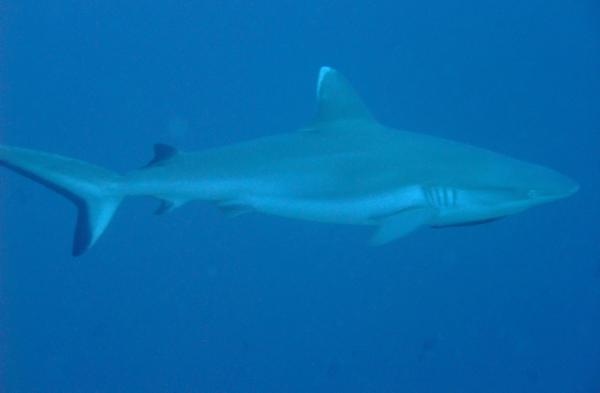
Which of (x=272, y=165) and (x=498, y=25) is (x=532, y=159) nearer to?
(x=498, y=25)

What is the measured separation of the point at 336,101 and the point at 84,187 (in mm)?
1625

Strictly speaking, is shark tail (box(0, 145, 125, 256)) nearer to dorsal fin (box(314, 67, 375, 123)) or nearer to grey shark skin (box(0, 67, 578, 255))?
grey shark skin (box(0, 67, 578, 255))

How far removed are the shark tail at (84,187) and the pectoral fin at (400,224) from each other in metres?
1.49

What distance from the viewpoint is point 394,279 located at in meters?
7.62

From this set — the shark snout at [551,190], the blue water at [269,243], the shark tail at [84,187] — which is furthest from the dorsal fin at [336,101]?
A: the blue water at [269,243]

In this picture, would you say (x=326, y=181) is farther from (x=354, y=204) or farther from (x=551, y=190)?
(x=551, y=190)

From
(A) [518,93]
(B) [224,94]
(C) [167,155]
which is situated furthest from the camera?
(A) [518,93]

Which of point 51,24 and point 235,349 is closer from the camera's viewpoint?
point 235,349

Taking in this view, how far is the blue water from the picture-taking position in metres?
6.77

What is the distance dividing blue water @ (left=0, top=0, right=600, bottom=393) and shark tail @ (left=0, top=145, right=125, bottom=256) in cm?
324

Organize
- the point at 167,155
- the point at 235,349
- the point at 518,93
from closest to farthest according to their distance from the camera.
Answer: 1. the point at 167,155
2. the point at 235,349
3. the point at 518,93

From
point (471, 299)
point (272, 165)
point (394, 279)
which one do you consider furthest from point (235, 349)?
point (272, 165)

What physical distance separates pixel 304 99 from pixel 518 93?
340cm

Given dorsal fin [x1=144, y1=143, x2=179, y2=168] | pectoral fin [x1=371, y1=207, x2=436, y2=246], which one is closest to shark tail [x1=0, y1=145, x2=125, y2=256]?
dorsal fin [x1=144, y1=143, x2=179, y2=168]
